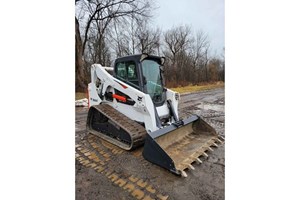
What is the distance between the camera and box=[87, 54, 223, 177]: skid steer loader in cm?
189

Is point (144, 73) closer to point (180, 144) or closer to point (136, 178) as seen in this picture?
point (180, 144)

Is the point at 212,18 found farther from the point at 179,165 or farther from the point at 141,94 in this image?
the point at 179,165

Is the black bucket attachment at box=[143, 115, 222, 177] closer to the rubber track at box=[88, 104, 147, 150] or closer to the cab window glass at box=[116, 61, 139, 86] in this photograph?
the rubber track at box=[88, 104, 147, 150]

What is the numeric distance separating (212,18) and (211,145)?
1.38 m

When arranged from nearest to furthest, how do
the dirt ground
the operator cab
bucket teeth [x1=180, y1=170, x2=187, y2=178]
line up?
1. the dirt ground
2. bucket teeth [x1=180, y1=170, x2=187, y2=178]
3. the operator cab

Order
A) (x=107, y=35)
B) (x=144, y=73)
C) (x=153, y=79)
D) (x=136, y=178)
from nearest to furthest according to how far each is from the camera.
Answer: (x=136, y=178), (x=107, y=35), (x=144, y=73), (x=153, y=79)

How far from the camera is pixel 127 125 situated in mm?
2090

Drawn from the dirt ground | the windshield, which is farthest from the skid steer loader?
the dirt ground

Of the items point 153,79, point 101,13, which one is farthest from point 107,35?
point 153,79

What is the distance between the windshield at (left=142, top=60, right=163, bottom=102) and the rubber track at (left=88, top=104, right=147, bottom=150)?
0.39 m

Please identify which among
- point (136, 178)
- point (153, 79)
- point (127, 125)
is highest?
point (153, 79)

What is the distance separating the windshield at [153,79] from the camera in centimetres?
220

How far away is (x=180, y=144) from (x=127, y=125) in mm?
620
